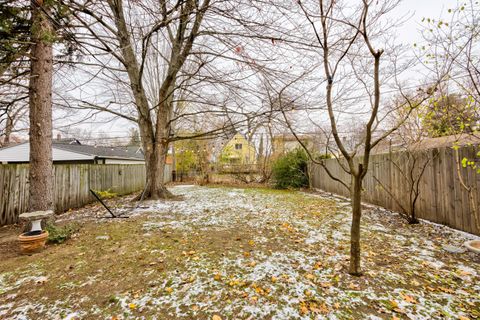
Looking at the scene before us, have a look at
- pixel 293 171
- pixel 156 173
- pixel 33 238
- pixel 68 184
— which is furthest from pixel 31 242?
pixel 293 171

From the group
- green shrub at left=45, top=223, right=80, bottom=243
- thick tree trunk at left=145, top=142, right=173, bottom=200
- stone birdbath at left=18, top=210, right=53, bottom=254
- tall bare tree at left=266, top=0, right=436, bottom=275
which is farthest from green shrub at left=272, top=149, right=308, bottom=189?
stone birdbath at left=18, top=210, right=53, bottom=254

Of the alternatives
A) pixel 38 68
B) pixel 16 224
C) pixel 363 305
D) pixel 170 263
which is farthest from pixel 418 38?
pixel 16 224

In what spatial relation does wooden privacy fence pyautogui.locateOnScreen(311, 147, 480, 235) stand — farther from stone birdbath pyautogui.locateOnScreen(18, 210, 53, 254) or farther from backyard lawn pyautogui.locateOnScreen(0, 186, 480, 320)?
stone birdbath pyautogui.locateOnScreen(18, 210, 53, 254)

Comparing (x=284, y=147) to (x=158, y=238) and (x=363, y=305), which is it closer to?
(x=158, y=238)

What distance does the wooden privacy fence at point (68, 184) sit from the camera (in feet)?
14.9

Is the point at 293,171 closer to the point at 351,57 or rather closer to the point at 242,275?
the point at 351,57

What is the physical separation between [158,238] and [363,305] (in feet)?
9.93

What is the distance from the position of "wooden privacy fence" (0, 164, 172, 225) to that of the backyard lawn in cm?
219

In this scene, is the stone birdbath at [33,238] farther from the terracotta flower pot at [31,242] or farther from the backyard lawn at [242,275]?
the backyard lawn at [242,275]

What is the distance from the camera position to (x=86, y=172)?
22.8 feet

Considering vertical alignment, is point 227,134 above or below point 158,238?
above

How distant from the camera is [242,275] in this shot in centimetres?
240

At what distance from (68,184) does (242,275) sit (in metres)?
6.39

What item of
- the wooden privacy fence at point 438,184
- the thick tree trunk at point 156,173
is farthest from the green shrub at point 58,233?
the wooden privacy fence at point 438,184
